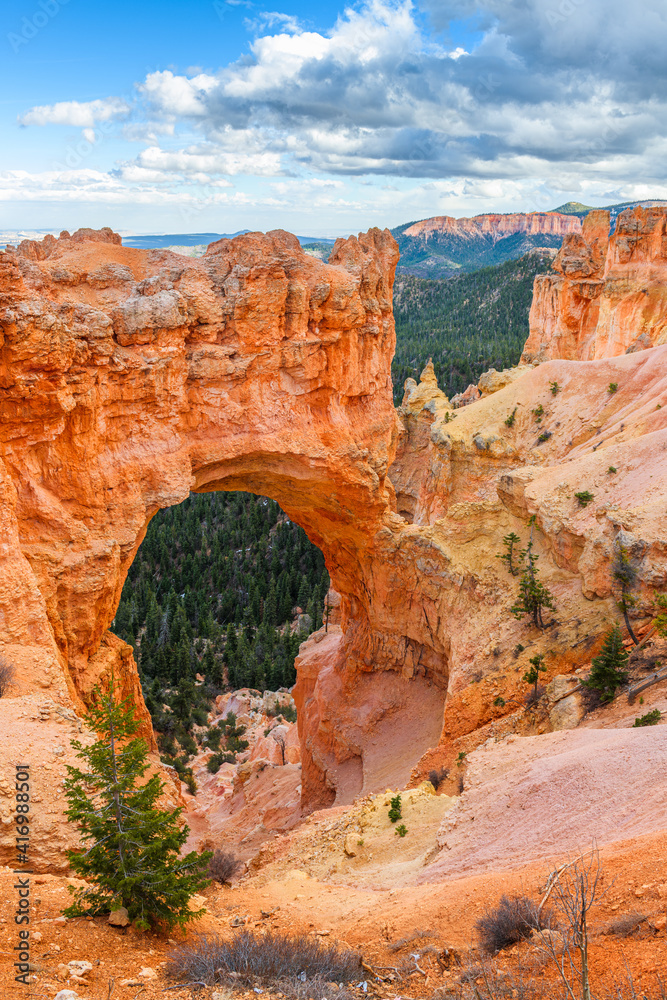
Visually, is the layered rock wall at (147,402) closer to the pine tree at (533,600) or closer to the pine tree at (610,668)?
the pine tree at (533,600)

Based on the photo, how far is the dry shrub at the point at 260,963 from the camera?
24.8ft

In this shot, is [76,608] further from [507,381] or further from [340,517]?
[507,381]

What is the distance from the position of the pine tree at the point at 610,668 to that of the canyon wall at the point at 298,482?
95.0 inches

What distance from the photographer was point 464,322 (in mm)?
141250

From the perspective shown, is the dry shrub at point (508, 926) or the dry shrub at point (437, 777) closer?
the dry shrub at point (508, 926)

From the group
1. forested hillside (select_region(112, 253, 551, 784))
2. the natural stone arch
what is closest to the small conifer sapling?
the natural stone arch

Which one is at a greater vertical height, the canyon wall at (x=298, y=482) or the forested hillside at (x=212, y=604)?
the canyon wall at (x=298, y=482)

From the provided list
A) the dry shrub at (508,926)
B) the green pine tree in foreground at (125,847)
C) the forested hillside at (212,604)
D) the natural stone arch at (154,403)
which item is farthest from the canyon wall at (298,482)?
the forested hillside at (212,604)

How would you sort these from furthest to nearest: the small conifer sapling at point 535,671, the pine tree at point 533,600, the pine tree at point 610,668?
the pine tree at point 533,600, the small conifer sapling at point 535,671, the pine tree at point 610,668

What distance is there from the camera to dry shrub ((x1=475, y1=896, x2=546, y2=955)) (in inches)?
317

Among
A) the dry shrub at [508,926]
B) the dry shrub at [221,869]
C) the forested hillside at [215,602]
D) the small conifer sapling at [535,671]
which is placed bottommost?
the forested hillside at [215,602]

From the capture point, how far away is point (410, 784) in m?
18.7

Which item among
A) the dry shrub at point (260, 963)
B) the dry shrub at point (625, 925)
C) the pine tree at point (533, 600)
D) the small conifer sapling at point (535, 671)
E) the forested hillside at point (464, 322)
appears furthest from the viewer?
the forested hillside at point (464, 322)

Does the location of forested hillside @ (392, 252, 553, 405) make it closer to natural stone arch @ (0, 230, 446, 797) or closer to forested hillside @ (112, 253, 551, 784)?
forested hillside @ (112, 253, 551, 784)
